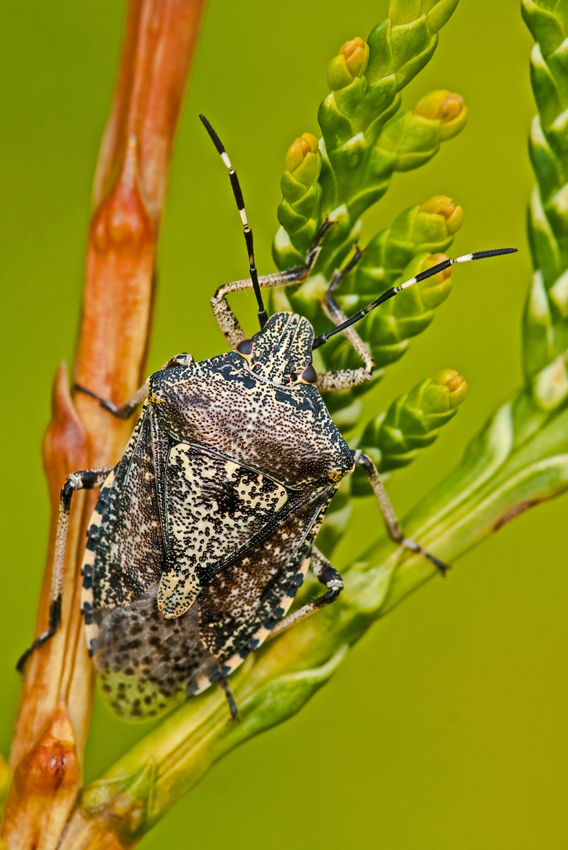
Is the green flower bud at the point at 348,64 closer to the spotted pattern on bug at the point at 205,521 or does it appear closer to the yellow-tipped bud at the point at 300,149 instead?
the yellow-tipped bud at the point at 300,149

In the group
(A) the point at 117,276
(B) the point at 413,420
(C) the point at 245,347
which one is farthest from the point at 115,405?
(B) the point at 413,420

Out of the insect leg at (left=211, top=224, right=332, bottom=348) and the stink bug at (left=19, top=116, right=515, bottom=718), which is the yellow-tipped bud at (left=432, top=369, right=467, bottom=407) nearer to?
the stink bug at (left=19, top=116, right=515, bottom=718)

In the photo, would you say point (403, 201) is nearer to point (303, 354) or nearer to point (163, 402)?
point (303, 354)

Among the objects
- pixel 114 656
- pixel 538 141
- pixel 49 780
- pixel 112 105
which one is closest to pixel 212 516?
pixel 114 656

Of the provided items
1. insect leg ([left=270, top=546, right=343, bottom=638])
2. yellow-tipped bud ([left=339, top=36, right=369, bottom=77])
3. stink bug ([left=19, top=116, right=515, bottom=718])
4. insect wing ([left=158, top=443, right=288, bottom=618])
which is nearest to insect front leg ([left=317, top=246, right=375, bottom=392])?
stink bug ([left=19, top=116, right=515, bottom=718])

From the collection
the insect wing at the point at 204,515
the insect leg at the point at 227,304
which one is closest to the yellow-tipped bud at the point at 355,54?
the insect leg at the point at 227,304

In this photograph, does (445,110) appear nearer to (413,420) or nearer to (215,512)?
(413,420)

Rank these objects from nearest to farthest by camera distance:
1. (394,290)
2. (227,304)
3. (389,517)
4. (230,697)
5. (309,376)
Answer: (230,697) < (389,517) < (394,290) < (309,376) < (227,304)
